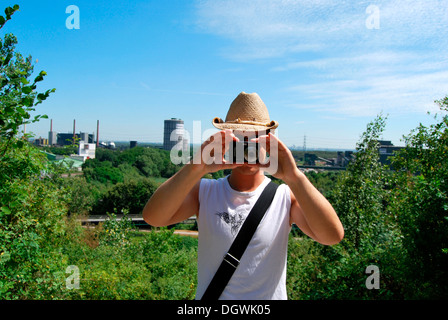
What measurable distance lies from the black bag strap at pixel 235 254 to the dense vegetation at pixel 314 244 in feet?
6.66

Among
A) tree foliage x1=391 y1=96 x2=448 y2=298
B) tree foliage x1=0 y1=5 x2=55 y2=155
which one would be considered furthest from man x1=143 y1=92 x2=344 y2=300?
tree foliage x1=391 y1=96 x2=448 y2=298

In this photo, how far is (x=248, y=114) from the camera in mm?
2145

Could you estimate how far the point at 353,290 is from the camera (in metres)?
6.07

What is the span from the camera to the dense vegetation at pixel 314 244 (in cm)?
393

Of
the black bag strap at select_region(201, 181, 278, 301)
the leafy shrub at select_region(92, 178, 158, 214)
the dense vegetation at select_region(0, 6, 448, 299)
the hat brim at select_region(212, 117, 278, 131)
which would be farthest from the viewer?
the leafy shrub at select_region(92, 178, 158, 214)

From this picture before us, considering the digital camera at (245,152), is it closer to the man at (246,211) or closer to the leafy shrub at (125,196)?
the man at (246,211)

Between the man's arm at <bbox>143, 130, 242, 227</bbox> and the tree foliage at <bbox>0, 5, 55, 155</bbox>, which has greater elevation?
the tree foliage at <bbox>0, 5, 55, 155</bbox>

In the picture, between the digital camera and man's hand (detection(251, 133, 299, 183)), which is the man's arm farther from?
man's hand (detection(251, 133, 299, 183))

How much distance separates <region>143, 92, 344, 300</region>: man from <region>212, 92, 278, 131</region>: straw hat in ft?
0.13

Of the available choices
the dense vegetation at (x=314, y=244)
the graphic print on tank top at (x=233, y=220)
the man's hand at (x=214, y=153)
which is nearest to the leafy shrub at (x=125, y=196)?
the dense vegetation at (x=314, y=244)

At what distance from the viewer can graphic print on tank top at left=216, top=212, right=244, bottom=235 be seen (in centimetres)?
191

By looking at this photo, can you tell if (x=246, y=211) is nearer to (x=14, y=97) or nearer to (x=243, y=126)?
(x=243, y=126)

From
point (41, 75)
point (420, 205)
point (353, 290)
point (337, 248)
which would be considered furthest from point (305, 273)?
point (41, 75)

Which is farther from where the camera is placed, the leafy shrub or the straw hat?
the leafy shrub
